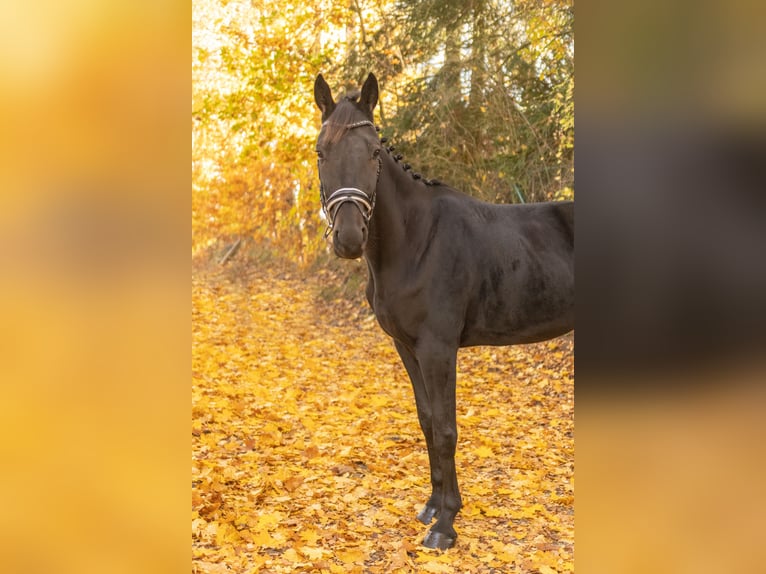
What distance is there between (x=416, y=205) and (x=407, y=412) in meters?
3.04

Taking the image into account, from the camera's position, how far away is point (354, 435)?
215 inches

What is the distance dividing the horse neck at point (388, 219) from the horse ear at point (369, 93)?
28cm

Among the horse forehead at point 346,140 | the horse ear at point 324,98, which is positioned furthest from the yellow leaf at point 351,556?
the horse ear at point 324,98

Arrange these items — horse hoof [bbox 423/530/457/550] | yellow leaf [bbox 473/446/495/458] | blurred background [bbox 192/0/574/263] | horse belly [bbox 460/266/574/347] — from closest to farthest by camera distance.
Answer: horse hoof [bbox 423/530/457/550]
horse belly [bbox 460/266/574/347]
yellow leaf [bbox 473/446/495/458]
blurred background [bbox 192/0/574/263]

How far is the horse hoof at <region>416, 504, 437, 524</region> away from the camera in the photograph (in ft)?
12.4

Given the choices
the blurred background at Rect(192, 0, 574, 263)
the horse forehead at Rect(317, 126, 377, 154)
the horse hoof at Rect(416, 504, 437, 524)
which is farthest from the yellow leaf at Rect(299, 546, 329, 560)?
the blurred background at Rect(192, 0, 574, 263)

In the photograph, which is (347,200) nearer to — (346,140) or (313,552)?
(346,140)

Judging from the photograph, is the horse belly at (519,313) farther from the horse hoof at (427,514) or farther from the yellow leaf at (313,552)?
the yellow leaf at (313,552)

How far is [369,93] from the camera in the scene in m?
3.38

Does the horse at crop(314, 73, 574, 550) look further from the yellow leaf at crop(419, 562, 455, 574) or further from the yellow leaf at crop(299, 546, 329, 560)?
the yellow leaf at crop(299, 546, 329, 560)

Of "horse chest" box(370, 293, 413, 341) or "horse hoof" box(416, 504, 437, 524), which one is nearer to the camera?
"horse chest" box(370, 293, 413, 341)
